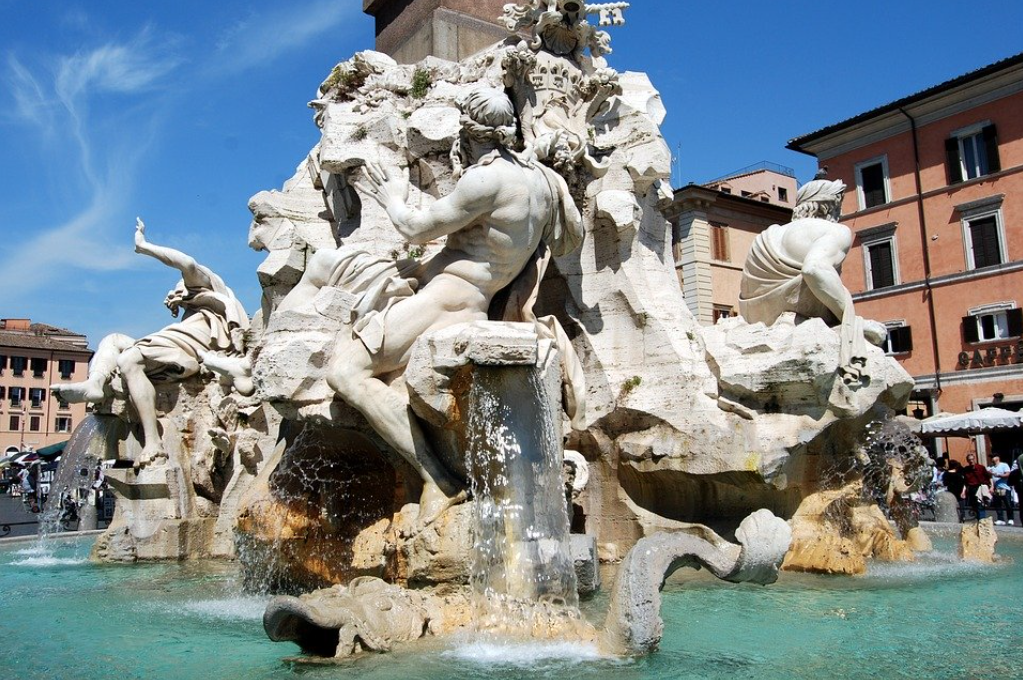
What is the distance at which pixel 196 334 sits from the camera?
33.0 feet

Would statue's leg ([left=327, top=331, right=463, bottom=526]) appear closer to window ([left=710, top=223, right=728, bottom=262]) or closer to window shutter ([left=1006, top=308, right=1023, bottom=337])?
window shutter ([left=1006, top=308, right=1023, bottom=337])

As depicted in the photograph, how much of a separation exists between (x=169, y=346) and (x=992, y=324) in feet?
79.8

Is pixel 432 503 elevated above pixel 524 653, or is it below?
above

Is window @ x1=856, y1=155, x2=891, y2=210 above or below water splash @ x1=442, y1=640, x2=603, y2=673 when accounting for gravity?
above

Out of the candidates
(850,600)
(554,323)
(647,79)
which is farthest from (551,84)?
(850,600)

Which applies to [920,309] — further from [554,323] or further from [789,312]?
[554,323]

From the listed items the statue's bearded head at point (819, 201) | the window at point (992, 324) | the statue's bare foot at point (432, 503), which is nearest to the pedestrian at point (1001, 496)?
the statue's bearded head at point (819, 201)

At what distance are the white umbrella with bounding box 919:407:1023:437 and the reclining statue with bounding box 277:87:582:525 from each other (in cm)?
1339

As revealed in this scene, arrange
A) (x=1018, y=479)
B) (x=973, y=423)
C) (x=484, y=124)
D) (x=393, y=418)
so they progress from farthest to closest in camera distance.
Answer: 1. (x=973, y=423)
2. (x=1018, y=479)
3. (x=484, y=124)
4. (x=393, y=418)

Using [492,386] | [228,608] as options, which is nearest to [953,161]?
[492,386]

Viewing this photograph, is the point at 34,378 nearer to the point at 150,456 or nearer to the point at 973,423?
the point at 150,456

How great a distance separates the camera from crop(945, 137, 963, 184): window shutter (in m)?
28.0

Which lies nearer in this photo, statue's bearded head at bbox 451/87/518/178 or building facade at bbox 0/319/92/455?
statue's bearded head at bbox 451/87/518/178

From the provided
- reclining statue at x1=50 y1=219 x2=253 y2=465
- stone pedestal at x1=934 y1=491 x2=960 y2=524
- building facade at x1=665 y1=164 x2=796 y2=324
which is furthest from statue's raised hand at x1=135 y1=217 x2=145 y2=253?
building facade at x1=665 y1=164 x2=796 y2=324
